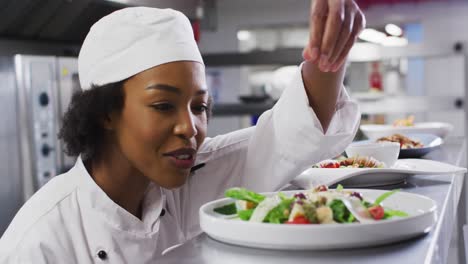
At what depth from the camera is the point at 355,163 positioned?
1577 mm

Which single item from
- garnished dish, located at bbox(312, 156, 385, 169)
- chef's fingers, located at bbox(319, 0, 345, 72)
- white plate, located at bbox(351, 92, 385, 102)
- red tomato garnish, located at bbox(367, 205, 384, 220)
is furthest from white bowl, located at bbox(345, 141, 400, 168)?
white plate, located at bbox(351, 92, 385, 102)

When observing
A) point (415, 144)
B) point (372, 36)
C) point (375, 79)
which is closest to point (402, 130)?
point (415, 144)

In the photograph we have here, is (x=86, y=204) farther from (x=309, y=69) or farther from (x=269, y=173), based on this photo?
(x=309, y=69)

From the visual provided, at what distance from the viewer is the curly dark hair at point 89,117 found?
53.3 inches

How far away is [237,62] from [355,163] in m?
4.06

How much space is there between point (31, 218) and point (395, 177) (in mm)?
814

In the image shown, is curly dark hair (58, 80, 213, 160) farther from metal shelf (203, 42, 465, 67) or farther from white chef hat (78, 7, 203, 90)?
metal shelf (203, 42, 465, 67)

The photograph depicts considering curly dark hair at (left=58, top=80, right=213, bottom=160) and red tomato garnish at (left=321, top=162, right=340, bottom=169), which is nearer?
curly dark hair at (left=58, top=80, right=213, bottom=160)

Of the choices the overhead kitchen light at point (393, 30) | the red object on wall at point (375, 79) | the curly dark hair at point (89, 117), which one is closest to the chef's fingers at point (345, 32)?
the curly dark hair at point (89, 117)

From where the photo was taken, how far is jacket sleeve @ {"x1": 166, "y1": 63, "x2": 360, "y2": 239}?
1473 mm

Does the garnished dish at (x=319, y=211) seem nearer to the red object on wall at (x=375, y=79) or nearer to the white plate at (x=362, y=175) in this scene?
the white plate at (x=362, y=175)

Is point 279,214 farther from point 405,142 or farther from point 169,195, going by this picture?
point 405,142

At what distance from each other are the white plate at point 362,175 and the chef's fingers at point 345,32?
0.37m

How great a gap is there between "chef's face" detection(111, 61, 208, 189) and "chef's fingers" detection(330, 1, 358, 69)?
329 millimetres
